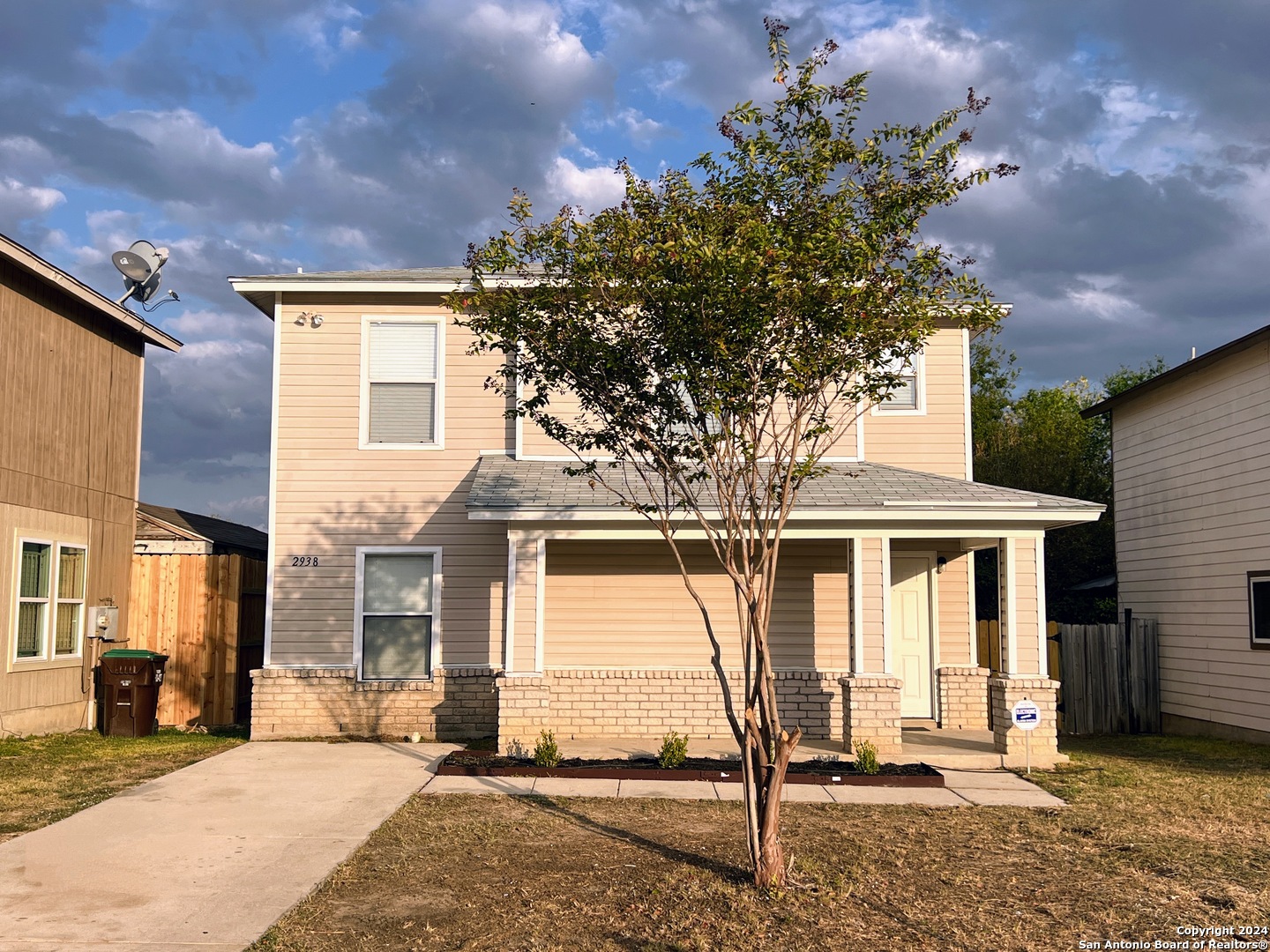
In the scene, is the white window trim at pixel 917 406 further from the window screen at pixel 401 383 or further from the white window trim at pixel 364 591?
the white window trim at pixel 364 591

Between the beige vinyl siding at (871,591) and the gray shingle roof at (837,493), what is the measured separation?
1.84 ft

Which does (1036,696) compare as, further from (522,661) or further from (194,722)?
(194,722)

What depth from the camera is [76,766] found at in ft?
35.5

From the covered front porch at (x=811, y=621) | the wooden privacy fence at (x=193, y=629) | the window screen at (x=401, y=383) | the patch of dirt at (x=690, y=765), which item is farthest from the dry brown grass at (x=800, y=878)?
the wooden privacy fence at (x=193, y=629)

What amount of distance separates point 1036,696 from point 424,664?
704 cm

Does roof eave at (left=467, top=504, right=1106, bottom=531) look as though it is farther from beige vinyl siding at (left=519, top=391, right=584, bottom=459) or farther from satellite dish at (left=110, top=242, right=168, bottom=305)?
satellite dish at (left=110, top=242, right=168, bottom=305)

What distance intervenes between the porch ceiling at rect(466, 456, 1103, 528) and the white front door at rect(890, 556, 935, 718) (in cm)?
182

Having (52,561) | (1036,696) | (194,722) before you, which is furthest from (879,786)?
(52,561)

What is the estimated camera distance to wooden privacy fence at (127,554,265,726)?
45.9 ft

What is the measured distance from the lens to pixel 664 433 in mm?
7875

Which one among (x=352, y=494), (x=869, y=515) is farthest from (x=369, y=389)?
(x=869, y=515)

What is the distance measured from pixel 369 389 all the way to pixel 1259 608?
1121 cm

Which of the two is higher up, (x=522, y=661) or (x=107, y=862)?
(x=522, y=661)

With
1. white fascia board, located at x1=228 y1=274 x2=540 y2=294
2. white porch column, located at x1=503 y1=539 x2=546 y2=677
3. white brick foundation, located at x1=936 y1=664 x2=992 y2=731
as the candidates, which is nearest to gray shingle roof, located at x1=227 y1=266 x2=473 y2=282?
white fascia board, located at x1=228 y1=274 x2=540 y2=294
